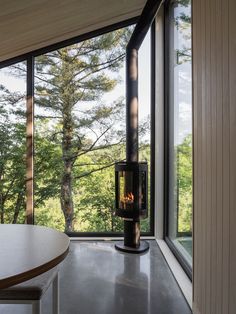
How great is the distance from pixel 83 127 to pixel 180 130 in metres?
1.48

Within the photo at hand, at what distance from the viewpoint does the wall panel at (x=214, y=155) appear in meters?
1.40

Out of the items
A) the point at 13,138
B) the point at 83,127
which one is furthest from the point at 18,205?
the point at 83,127

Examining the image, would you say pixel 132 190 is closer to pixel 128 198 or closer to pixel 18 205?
pixel 128 198

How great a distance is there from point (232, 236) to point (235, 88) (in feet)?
2.43

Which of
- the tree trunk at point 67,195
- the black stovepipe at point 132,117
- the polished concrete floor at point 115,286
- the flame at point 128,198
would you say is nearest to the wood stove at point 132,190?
the flame at point 128,198

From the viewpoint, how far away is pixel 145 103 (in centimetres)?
387

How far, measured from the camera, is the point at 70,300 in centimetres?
215

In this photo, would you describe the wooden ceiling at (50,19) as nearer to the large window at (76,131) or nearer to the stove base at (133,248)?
the large window at (76,131)

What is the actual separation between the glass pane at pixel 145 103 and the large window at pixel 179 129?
35 cm

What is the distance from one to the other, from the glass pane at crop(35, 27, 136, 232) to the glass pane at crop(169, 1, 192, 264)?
2.61ft

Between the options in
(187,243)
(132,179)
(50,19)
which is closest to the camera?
(187,243)

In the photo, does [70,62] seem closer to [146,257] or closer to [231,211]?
[146,257]

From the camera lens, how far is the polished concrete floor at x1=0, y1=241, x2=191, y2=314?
204 centimetres

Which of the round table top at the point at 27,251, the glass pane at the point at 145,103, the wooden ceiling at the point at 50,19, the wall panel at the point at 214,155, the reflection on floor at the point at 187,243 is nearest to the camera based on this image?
the round table top at the point at 27,251
